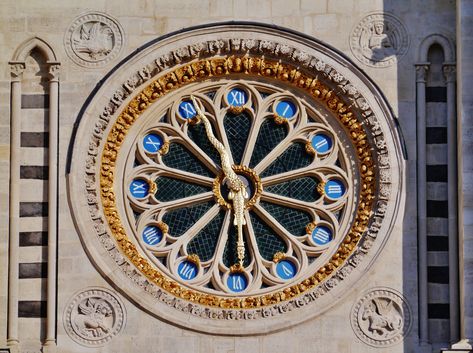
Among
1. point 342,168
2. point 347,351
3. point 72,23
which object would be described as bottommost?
point 347,351

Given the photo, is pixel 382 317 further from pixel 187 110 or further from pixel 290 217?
pixel 187 110

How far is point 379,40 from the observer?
2541 cm

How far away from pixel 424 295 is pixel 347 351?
102cm

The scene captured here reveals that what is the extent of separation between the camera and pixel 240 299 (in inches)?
977

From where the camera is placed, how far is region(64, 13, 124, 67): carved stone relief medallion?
83.4ft

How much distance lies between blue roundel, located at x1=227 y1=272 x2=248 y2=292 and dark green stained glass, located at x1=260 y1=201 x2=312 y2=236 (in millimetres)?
731

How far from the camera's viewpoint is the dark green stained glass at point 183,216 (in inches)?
993

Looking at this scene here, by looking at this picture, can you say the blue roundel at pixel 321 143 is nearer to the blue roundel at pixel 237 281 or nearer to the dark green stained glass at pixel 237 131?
the dark green stained glass at pixel 237 131

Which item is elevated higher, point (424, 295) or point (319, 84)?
point (319, 84)

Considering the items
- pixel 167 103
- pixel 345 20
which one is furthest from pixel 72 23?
pixel 345 20

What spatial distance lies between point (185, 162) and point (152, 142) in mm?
425

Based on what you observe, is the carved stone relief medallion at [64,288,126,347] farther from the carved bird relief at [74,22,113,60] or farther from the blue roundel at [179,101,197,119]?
the carved bird relief at [74,22,113,60]

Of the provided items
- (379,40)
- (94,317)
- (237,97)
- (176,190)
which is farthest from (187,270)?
(379,40)

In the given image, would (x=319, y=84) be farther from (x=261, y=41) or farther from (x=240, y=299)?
(x=240, y=299)
